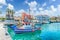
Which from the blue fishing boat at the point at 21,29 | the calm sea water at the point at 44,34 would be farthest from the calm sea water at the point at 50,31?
the blue fishing boat at the point at 21,29

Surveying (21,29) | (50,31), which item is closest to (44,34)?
(50,31)

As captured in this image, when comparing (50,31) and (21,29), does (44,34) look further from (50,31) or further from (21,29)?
(21,29)

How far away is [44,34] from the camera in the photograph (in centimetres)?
163

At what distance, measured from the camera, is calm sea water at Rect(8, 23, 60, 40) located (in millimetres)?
1626

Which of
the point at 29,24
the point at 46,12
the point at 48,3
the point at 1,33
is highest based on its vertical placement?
the point at 48,3

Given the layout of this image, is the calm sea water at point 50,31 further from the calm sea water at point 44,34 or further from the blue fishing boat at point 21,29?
the blue fishing boat at point 21,29

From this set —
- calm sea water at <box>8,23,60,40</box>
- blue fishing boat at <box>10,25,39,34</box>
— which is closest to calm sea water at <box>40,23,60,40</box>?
calm sea water at <box>8,23,60,40</box>

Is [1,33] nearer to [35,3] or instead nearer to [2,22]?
[2,22]

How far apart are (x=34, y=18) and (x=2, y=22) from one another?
431 mm

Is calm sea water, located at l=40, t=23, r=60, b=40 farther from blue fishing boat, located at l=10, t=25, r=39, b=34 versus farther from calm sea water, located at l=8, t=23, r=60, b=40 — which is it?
blue fishing boat, located at l=10, t=25, r=39, b=34

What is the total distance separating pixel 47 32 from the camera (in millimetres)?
1631

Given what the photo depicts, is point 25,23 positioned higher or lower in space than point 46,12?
lower

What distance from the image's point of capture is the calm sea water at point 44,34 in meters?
1.63

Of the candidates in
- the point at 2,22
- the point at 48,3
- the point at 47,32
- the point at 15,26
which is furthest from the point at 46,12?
the point at 2,22
